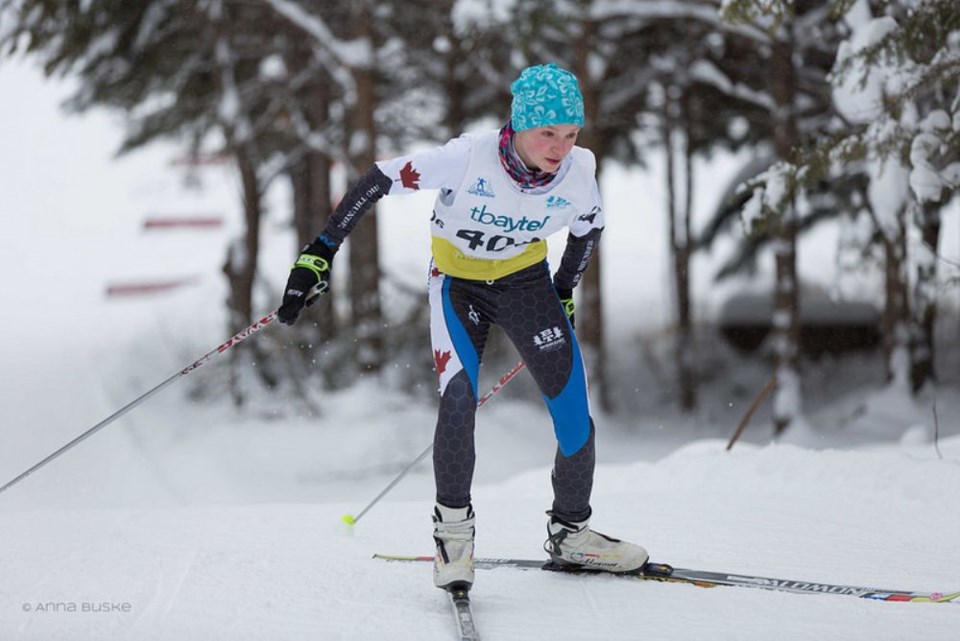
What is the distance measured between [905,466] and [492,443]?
18.0 feet

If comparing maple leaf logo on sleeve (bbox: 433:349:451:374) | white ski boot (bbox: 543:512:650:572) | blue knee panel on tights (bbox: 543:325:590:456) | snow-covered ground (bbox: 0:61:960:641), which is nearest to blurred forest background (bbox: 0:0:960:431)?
snow-covered ground (bbox: 0:61:960:641)

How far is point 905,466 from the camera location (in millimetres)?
5668

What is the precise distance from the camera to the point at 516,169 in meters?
3.49

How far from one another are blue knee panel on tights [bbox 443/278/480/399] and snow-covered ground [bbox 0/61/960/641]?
32.2 inches

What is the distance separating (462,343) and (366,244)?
8.63m

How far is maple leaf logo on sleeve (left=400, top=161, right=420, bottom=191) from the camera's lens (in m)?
3.53

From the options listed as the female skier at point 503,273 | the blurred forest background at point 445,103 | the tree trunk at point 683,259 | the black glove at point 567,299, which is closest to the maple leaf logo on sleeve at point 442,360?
the female skier at point 503,273

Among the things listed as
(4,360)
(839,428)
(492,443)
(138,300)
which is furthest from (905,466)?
(138,300)

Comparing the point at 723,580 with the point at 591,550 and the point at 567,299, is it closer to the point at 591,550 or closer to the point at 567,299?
the point at 591,550

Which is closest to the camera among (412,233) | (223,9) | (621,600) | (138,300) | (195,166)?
(621,600)

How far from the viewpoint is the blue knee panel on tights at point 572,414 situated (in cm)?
365

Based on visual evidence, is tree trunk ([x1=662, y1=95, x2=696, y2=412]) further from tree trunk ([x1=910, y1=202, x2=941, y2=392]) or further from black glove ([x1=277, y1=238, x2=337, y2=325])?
black glove ([x1=277, y1=238, x2=337, y2=325])

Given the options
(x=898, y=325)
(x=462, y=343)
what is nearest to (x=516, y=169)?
(x=462, y=343)

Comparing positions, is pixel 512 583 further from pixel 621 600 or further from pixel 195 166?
pixel 195 166
